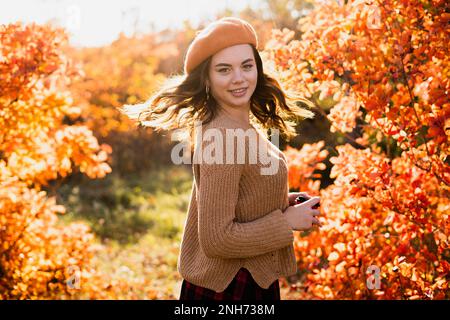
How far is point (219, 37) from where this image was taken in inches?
89.5

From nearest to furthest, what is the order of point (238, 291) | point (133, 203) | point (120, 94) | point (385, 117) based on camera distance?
point (238, 291) < point (385, 117) < point (133, 203) < point (120, 94)

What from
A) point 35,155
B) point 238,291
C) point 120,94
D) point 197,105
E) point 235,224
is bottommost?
point 238,291

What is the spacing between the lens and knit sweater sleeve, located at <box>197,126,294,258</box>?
6.75 ft

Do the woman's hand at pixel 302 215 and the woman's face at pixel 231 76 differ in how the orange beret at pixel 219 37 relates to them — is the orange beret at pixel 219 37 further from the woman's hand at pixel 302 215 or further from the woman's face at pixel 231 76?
the woman's hand at pixel 302 215

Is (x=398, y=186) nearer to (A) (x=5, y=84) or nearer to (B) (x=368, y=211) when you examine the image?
(B) (x=368, y=211)

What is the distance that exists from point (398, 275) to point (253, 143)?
1520 mm

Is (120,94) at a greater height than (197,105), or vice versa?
(120,94)

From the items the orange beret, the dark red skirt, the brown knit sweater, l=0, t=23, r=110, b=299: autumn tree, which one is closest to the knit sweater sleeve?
the brown knit sweater

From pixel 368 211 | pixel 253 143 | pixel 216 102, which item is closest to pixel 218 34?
pixel 216 102

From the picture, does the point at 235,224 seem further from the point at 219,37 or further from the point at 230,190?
the point at 219,37

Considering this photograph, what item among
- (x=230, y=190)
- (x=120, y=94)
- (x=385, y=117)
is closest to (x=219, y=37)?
(x=230, y=190)

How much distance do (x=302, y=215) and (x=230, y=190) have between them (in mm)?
343

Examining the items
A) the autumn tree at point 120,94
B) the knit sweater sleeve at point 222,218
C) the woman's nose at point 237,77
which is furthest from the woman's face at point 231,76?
the autumn tree at point 120,94

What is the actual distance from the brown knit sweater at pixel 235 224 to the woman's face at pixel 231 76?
8 cm
